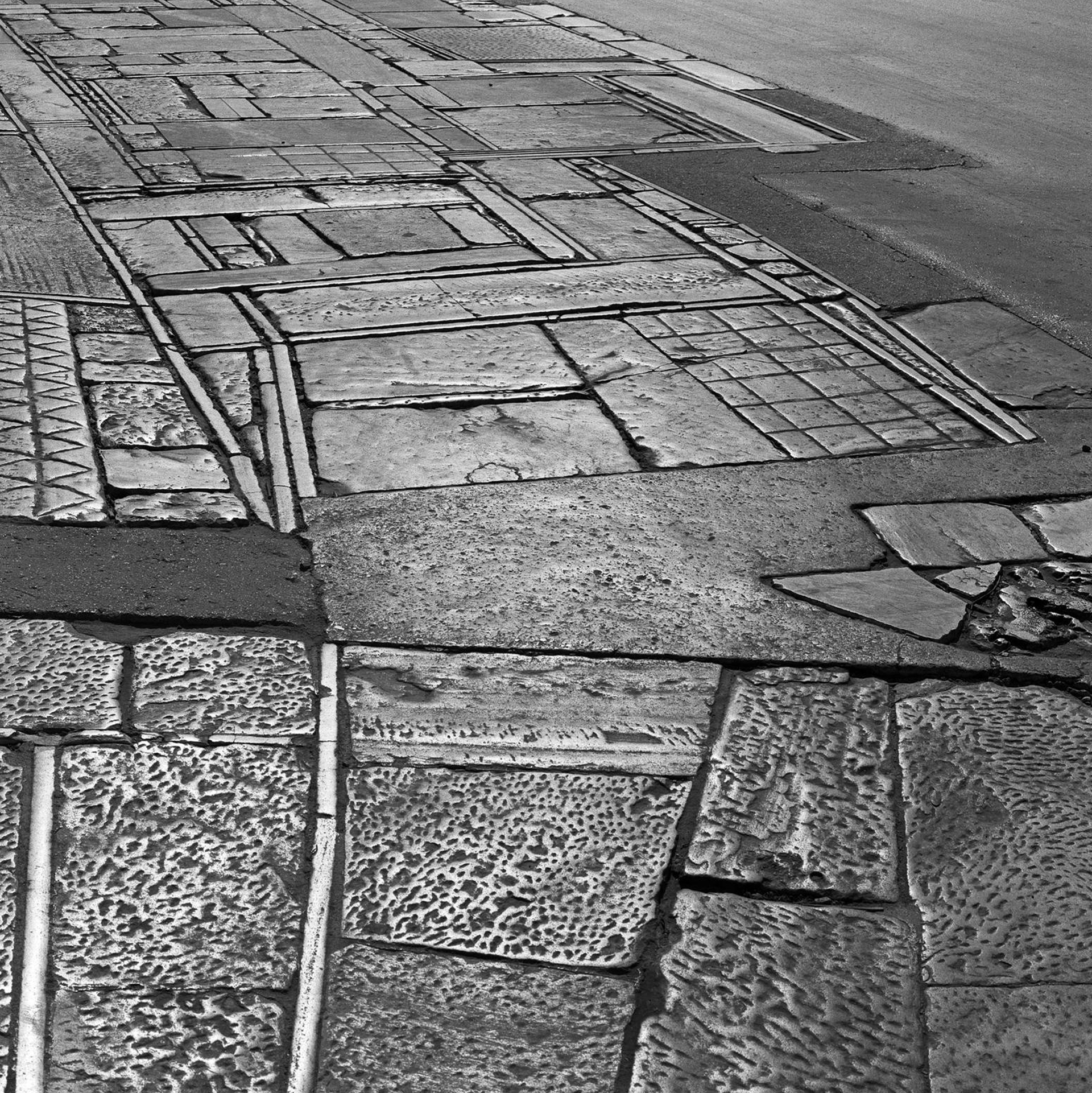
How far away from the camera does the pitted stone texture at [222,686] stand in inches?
113

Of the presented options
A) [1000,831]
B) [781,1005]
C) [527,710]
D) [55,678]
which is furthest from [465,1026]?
[55,678]

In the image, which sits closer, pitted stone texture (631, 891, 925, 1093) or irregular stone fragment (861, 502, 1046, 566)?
pitted stone texture (631, 891, 925, 1093)

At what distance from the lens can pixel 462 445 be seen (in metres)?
4.21

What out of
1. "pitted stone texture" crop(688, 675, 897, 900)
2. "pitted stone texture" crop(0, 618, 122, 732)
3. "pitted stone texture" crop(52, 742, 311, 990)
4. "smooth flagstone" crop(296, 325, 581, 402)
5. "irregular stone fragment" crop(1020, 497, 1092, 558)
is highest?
"irregular stone fragment" crop(1020, 497, 1092, 558)

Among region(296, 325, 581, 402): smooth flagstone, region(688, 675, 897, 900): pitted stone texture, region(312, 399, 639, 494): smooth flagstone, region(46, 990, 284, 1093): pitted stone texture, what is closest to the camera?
region(46, 990, 284, 1093): pitted stone texture

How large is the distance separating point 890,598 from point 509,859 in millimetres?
1435

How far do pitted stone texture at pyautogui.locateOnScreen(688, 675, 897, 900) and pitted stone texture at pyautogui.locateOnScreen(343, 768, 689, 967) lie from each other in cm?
12

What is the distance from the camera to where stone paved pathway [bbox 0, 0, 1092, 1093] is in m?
2.26

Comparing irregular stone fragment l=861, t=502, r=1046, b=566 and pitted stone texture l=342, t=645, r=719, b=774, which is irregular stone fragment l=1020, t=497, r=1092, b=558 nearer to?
irregular stone fragment l=861, t=502, r=1046, b=566

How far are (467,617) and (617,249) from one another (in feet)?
10.5

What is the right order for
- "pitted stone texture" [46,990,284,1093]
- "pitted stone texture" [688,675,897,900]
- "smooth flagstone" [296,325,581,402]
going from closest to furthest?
"pitted stone texture" [46,990,284,1093], "pitted stone texture" [688,675,897,900], "smooth flagstone" [296,325,581,402]

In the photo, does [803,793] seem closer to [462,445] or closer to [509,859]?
[509,859]

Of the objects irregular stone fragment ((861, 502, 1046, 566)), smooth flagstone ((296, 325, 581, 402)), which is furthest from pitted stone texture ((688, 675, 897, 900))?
smooth flagstone ((296, 325, 581, 402))

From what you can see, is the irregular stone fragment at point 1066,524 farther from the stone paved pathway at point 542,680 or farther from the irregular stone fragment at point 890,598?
the irregular stone fragment at point 890,598
